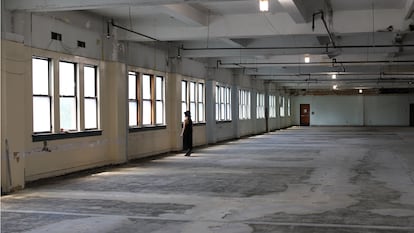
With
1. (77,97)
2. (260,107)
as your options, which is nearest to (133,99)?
(77,97)

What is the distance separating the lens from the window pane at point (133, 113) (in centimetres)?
1466

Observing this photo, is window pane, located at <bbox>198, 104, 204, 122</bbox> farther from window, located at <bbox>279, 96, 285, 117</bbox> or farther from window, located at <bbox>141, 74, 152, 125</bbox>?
window, located at <bbox>279, 96, 285, 117</bbox>

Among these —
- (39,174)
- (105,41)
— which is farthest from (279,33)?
(39,174)

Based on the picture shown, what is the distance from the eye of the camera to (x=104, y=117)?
1297 centimetres

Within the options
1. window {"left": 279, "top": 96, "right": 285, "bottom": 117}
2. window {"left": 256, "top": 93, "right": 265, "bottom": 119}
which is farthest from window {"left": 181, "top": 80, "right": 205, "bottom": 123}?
window {"left": 279, "top": 96, "right": 285, "bottom": 117}

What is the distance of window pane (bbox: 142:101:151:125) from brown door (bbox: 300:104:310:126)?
32962 millimetres

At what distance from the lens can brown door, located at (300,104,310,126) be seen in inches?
1860

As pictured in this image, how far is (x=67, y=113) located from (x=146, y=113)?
453 cm

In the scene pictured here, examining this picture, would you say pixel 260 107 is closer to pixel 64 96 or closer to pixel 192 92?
pixel 192 92

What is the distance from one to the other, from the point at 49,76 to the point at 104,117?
8.19 feet

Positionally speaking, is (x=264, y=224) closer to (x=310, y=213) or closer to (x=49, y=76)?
(x=310, y=213)

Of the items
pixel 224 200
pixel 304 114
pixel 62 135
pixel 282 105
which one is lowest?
pixel 224 200

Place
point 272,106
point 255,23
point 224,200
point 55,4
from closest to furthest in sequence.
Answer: point 224,200 → point 55,4 → point 255,23 → point 272,106

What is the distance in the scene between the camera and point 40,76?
10492mm
